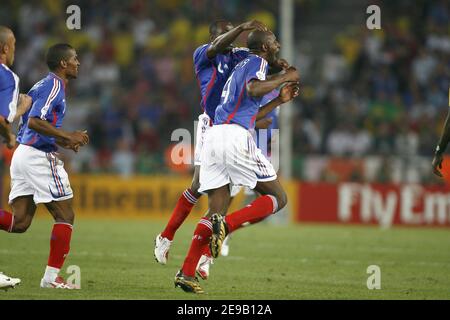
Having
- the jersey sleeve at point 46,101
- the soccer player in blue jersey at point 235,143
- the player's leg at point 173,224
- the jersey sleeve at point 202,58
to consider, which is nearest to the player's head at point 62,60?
the jersey sleeve at point 46,101

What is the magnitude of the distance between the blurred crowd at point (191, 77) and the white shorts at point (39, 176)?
39.9 ft

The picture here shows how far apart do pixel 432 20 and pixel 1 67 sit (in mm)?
18066

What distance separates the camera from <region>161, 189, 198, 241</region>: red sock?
34.5ft

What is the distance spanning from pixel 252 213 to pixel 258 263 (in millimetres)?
2939

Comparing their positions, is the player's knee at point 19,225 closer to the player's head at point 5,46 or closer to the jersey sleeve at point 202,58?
the player's head at point 5,46

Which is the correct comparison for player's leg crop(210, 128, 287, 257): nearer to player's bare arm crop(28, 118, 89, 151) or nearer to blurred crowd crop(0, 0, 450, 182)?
player's bare arm crop(28, 118, 89, 151)

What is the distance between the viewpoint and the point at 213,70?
34.2 ft

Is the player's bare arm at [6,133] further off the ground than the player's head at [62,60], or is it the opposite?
the player's head at [62,60]

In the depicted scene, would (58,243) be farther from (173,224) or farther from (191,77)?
(191,77)

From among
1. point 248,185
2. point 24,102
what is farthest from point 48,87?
point 248,185

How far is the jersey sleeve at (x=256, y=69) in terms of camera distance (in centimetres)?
896

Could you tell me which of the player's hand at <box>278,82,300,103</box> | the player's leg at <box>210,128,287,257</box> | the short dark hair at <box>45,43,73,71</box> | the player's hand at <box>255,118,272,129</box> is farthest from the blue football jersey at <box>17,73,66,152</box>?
the player's hand at <box>255,118,272,129</box>

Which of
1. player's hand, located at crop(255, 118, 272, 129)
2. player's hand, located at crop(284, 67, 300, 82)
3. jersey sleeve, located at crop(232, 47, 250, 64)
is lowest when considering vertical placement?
player's hand, located at crop(255, 118, 272, 129)
